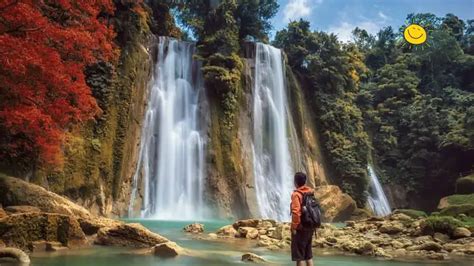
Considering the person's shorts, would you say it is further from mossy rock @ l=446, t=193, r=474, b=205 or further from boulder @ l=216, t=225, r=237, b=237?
mossy rock @ l=446, t=193, r=474, b=205

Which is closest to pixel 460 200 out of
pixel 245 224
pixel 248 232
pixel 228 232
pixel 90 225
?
pixel 245 224

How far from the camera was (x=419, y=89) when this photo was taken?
42938 mm

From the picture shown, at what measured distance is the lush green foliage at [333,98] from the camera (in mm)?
30672

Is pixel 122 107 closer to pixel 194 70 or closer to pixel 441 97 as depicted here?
pixel 194 70

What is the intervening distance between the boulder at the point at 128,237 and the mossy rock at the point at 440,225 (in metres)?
8.05

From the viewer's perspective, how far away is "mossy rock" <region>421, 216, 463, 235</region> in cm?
1287

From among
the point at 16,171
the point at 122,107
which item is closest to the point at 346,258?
the point at 16,171

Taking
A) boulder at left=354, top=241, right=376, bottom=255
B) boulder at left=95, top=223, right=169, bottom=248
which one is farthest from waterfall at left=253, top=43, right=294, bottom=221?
boulder at left=95, top=223, right=169, bottom=248

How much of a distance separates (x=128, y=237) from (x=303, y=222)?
16.2 feet

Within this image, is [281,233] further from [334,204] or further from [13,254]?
[334,204]

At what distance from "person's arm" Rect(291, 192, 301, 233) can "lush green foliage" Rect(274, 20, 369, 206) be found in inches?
989

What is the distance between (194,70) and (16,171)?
13.9 meters

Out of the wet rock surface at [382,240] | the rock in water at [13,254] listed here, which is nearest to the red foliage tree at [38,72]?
the rock in water at [13,254]

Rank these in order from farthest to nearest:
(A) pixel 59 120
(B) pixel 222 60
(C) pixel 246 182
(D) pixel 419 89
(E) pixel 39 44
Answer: (D) pixel 419 89 < (B) pixel 222 60 < (C) pixel 246 182 < (A) pixel 59 120 < (E) pixel 39 44
